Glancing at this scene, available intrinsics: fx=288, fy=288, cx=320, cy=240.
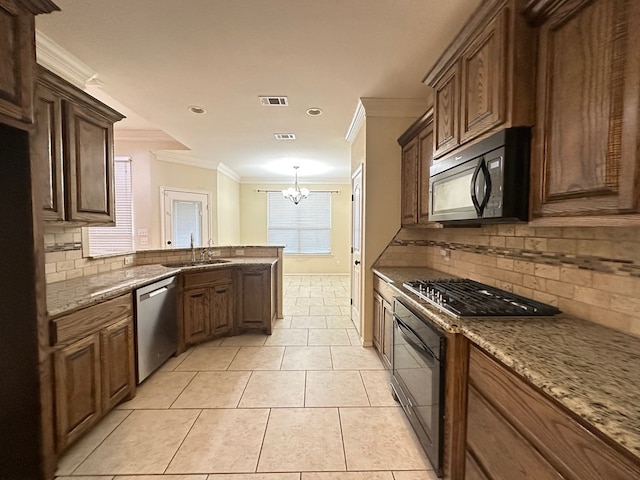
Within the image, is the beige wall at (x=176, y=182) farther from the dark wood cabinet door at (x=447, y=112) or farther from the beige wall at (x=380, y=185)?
the dark wood cabinet door at (x=447, y=112)

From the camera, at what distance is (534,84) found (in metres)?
1.29

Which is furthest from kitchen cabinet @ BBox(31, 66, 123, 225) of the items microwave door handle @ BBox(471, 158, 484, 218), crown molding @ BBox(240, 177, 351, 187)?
crown molding @ BBox(240, 177, 351, 187)

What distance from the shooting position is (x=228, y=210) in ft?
23.3

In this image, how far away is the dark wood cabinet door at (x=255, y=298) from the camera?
3684 millimetres

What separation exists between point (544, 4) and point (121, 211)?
555cm

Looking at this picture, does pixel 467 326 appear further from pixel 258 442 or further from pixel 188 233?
pixel 188 233

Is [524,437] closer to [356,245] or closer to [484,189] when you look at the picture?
[484,189]

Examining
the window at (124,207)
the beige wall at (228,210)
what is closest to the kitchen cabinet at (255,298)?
the window at (124,207)

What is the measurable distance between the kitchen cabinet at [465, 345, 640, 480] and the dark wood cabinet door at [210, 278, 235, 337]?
114 inches

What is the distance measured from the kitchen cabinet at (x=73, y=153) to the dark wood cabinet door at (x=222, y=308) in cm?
140

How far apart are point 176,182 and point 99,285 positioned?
3.66 metres

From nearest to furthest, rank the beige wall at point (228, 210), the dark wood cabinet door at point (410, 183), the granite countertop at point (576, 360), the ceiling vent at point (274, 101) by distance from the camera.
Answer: the granite countertop at point (576, 360) → the dark wood cabinet door at point (410, 183) → the ceiling vent at point (274, 101) → the beige wall at point (228, 210)

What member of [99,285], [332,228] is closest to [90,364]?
[99,285]

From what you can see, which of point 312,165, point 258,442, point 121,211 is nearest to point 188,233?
point 121,211
